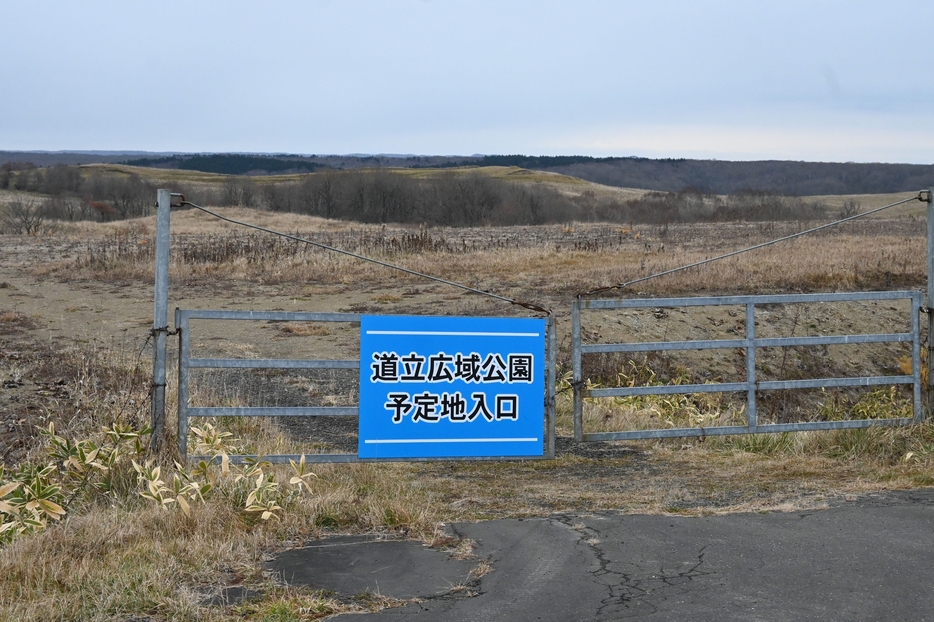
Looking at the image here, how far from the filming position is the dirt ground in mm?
7024

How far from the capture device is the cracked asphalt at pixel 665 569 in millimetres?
4426

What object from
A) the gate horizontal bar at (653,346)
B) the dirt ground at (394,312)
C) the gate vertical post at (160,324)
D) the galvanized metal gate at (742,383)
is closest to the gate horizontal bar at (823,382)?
the galvanized metal gate at (742,383)

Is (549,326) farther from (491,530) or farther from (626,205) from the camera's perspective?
(626,205)

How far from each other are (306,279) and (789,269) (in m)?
12.3

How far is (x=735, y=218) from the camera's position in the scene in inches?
2463

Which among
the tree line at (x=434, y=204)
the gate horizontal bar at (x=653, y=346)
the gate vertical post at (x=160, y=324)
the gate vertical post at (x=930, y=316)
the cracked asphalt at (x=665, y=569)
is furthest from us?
the tree line at (x=434, y=204)

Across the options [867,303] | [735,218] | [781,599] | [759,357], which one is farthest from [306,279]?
[735,218]

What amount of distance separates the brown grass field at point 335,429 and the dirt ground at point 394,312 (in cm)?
5

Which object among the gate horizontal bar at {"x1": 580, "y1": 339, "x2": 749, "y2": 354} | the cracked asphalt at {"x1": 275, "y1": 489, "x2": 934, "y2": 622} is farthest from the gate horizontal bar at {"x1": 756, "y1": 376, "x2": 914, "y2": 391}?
the cracked asphalt at {"x1": 275, "y1": 489, "x2": 934, "y2": 622}

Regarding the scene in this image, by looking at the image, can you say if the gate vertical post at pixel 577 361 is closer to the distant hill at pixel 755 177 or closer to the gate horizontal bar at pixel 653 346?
the gate horizontal bar at pixel 653 346

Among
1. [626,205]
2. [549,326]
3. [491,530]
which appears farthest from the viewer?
[626,205]

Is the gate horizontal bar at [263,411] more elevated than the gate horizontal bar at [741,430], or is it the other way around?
the gate horizontal bar at [263,411]

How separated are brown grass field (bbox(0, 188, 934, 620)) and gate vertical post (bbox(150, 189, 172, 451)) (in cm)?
25

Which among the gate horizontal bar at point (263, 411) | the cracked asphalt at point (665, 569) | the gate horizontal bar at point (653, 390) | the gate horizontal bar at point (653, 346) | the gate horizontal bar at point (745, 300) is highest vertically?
the gate horizontal bar at point (745, 300)
